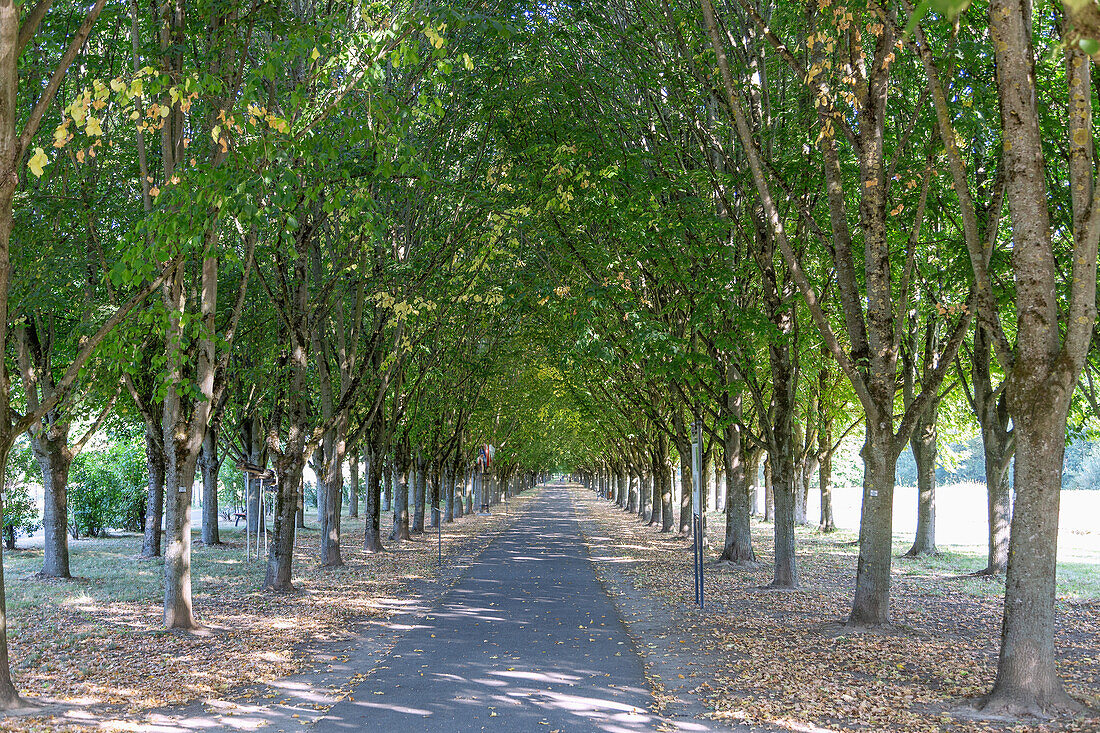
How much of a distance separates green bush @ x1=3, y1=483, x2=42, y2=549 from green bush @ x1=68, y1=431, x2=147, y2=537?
7.77 feet

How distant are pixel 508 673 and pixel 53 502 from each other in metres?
12.8

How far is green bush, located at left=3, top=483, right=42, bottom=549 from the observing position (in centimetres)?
2364

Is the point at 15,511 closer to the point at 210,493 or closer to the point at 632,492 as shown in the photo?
the point at 210,493

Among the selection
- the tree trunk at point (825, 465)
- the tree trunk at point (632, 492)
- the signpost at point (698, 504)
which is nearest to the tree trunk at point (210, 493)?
the signpost at point (698, 504)

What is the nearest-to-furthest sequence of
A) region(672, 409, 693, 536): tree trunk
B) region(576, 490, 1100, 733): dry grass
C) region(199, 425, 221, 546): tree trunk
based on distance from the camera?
region(576, 490, 1100, 733): dry grass
region(672, 409, 693, 536): tree trunk
region(199, 425, 221, 546): tree trunk

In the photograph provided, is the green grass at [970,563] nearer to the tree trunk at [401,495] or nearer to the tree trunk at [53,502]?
the tree trunk at [401,495]

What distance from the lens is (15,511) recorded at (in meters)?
24.0

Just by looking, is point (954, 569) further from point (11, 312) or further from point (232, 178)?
point (11, 312)

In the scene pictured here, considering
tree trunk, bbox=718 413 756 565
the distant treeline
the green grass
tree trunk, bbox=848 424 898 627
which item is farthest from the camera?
the distant treeline

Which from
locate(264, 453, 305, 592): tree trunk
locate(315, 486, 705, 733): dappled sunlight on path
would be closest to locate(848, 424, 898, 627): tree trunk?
locate(315, 486, 705, 733): dappled sunlight on path

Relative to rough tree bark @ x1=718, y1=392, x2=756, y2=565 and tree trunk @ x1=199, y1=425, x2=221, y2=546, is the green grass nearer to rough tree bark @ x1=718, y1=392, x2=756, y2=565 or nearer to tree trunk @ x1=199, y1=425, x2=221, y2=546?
rough tree bark @ x1=718, y1=392, x2=756, y2=565

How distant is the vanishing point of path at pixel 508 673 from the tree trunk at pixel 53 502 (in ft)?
27.3

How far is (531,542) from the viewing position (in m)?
27.1

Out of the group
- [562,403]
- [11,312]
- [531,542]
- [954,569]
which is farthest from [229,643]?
[562,403]
